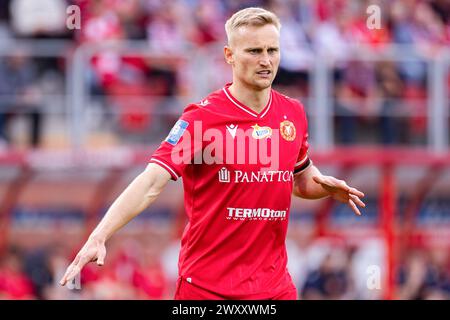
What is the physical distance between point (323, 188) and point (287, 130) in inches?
16.3

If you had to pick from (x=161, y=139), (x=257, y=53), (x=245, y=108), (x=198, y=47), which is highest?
(x=198, y=47)

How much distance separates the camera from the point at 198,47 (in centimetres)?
1591

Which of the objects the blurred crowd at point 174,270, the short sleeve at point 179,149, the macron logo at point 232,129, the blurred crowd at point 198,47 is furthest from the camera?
the blurred crowd at point 198,47

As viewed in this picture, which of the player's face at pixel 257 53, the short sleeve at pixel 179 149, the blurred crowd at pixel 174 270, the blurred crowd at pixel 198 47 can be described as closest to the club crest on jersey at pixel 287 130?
the player's face at pixel 257 53

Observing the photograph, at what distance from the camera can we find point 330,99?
15938 millimetres

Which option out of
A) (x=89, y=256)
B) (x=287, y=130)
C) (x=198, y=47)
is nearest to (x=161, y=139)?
(x=198, y=47)

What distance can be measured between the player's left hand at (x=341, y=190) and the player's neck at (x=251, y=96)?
53cm

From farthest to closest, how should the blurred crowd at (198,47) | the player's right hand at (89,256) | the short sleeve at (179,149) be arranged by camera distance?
the blurred crowd at (198,47), the short sleeve at (179,149), the player's right hand at (89,256)

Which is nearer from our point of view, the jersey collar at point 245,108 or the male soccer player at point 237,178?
the male soccer player at point 237,178

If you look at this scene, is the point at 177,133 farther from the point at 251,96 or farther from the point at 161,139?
the point at 161,139

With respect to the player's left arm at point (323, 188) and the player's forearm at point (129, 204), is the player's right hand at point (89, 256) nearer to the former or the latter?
the player's forearm at point (129, 204)

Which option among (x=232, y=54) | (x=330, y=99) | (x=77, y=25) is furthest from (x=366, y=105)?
(x=232, y=54)

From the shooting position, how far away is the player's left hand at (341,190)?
6.86 m

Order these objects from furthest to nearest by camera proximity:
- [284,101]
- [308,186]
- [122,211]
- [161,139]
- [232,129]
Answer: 1. [161,139]
2. [308,186]
3. [284,101]
4. [232,129]
5. [122,211]
